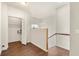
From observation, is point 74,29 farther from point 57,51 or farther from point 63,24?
point 57,51

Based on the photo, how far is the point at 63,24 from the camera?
1.31 metres

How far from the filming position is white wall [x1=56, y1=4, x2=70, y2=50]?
4.24ft

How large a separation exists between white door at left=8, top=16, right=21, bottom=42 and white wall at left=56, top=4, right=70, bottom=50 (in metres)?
0.55

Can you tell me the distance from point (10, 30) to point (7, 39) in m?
0.13

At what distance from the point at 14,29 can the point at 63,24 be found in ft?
2.22

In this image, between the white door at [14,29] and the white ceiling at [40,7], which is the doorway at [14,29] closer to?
the white door at [14,29]

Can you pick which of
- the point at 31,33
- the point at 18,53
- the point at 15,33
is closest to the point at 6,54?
→ the point at 18,53

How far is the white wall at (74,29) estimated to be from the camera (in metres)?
1.29

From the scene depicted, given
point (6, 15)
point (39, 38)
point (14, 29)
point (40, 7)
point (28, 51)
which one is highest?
point (40, 7)

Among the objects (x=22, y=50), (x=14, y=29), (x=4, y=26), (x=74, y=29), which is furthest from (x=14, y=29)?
(x=74, y=29)

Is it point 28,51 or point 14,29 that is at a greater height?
point 14,29

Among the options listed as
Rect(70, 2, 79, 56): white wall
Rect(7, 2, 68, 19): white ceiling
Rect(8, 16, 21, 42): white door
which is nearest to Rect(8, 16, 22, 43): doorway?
Rect(8, 16, 21, 42): white door

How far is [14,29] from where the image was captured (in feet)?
4.35

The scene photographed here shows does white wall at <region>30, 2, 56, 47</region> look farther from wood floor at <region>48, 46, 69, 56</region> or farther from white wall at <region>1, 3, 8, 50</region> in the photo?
white wall at <region>1, 3, 8, 50</region>
